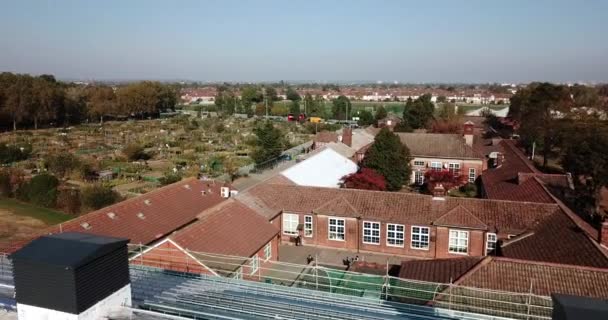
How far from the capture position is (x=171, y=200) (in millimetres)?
22953

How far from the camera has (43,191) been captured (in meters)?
28.5

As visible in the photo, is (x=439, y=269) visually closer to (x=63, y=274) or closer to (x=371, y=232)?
(x=371, y=232)

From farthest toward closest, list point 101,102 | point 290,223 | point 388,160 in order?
point 101,102 < point 388,160 < point 290,223

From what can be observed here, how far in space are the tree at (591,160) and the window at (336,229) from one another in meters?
14.8

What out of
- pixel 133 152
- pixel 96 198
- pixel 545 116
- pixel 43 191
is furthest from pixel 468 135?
pixel 43 191

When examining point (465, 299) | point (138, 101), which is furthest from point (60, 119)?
point (465, 299)

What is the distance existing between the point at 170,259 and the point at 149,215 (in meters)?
6.12

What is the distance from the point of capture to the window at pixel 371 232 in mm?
22969

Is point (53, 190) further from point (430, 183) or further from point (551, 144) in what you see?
point (551, 144)

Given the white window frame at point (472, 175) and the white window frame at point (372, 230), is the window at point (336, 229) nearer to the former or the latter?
the white window frame at point (372, 230)

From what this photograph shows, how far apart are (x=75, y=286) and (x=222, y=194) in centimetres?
2018

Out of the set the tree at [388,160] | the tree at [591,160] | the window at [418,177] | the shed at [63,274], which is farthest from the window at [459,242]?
the shed at [63,274]

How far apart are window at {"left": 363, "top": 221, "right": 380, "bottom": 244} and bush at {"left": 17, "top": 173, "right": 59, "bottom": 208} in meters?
19.4

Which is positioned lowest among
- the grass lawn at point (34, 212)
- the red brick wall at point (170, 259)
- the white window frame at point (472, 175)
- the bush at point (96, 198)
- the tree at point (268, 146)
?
the grass lawn at point (34, 212)
